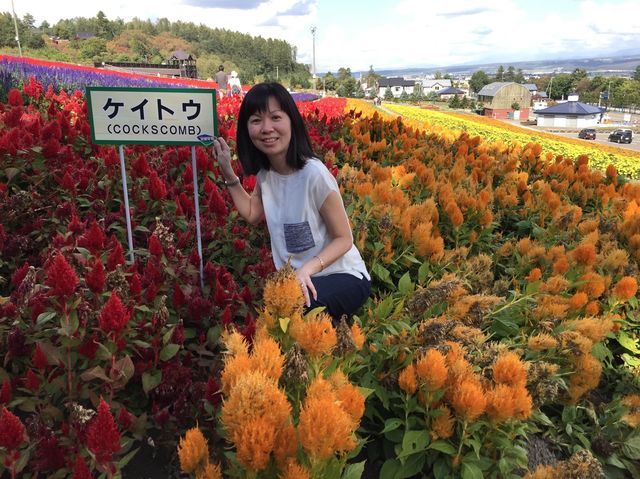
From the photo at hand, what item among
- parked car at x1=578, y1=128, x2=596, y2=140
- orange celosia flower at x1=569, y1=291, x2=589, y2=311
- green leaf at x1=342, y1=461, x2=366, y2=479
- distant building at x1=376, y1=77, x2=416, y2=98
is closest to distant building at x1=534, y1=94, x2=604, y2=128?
parked car at x1=578, y1=128, x2=596, y2=140

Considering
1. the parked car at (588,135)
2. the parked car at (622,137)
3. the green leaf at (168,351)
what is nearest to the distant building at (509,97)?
the parked car at (588,135)

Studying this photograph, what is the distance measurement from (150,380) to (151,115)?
3.67 ft

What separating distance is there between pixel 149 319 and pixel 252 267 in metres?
0.57

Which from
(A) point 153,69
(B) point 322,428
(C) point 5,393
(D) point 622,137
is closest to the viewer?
→ (B) point 322,428

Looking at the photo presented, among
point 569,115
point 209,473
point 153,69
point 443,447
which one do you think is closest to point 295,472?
point 209,473

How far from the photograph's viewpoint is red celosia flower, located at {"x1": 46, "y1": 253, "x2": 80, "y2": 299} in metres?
1.39

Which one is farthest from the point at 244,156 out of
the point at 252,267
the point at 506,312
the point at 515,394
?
the point at 515,394

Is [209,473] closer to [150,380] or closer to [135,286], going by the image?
[150,380]

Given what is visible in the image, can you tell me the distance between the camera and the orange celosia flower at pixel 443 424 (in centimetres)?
146

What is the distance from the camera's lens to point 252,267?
2223mm

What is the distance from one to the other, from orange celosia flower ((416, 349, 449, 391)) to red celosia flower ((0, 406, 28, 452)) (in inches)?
38.2

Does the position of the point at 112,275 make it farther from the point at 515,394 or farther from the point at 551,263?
the point at 551,263

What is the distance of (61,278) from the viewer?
139 cm

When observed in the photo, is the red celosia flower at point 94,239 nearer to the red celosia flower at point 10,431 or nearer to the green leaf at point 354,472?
the red celosia flower at point 10,431
